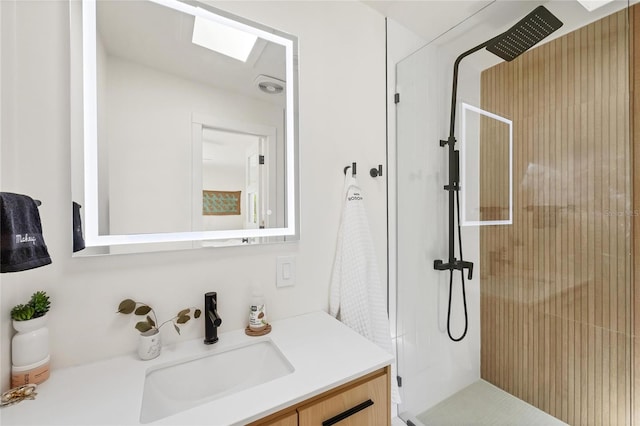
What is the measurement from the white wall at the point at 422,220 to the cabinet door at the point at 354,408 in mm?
699

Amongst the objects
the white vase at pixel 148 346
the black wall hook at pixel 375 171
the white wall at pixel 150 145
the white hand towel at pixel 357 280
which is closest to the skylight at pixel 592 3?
the black wall hook at pixel 375 171

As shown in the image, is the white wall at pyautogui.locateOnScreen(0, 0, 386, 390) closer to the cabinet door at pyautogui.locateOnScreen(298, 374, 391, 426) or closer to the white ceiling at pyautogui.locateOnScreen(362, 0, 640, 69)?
the white ceiling at pyautogui.locateOnScreen(362, 0, 640, 69)

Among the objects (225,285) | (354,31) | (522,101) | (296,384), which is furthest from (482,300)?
(354,31)

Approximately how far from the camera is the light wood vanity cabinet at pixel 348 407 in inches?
27.7

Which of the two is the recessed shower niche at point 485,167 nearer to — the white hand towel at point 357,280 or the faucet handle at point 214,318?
the white hand towel at point 357,280

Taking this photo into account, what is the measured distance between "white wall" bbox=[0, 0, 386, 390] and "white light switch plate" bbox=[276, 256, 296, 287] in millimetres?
25

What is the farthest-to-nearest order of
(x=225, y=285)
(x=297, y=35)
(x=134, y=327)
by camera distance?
1. (x=297, y=35)
2. (x=225, y=285)
3. (x=134, y=327)

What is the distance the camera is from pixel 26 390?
0.68 metres

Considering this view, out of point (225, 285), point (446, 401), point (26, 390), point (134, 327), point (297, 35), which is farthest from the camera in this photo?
point (446, 401)

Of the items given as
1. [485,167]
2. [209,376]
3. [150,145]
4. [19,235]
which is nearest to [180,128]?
[150,145]

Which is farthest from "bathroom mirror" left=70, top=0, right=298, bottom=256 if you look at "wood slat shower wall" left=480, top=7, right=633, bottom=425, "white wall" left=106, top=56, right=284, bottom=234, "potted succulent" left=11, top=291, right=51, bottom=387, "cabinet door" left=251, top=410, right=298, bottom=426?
"wood slat shower wall" left=480, top=7, right=633, bottom=425

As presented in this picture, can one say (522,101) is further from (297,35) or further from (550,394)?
(550,394)

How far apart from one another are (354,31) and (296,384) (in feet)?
5.14

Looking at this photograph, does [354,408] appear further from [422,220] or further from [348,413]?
[422,220]
